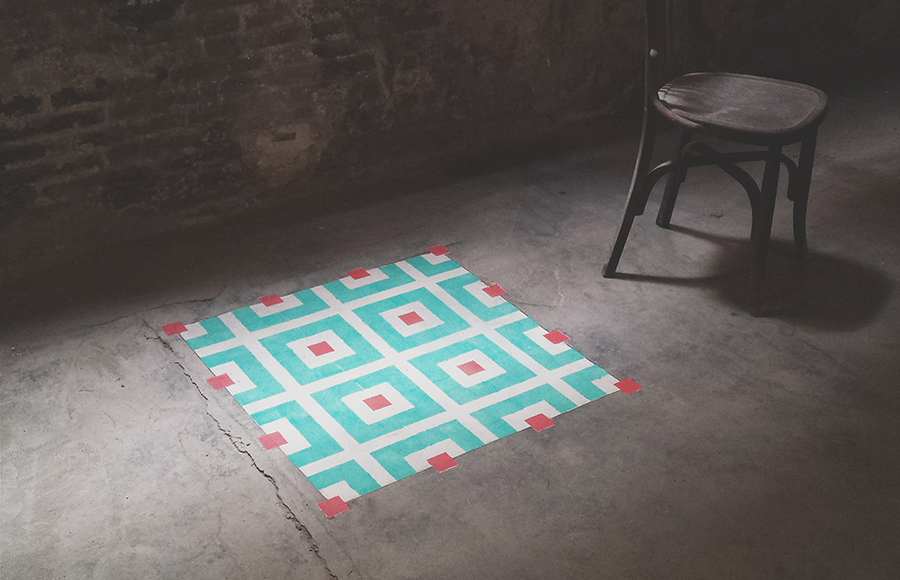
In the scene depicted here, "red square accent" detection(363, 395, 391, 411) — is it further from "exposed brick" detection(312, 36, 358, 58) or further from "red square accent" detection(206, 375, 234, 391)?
"exposed brick" detection(312, 36, 358, 58)

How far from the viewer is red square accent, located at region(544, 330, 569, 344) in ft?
9.49

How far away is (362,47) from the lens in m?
3.66

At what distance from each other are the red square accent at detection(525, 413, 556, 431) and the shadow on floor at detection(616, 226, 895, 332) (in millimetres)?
847

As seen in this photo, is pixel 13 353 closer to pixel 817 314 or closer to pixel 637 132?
pixel 817 314

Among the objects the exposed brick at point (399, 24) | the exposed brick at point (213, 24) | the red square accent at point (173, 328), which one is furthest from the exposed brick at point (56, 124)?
the exposed brick at point (399, 24)

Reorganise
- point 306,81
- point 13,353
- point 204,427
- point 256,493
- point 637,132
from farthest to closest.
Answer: point 637,132
point 306,81
point 13,353
point 204,427
point 256,493

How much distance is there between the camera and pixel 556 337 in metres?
2.91

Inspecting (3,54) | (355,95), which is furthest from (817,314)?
(3,54)

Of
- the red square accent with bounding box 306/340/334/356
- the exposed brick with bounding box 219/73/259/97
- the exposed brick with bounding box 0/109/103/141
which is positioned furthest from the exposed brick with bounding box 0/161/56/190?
the red square accent with bounding box 306/340/334/356

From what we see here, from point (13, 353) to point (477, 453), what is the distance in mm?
1514

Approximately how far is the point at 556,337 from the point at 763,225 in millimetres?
753

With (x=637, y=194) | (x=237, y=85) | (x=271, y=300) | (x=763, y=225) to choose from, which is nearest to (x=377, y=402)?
(x=271, y=300)

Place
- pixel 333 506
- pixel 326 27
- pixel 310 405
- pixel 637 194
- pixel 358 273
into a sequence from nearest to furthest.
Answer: pixel 333 506 → pixel 310 405 → pixel 637 194 → pixel 358 273 → pixel 326 27

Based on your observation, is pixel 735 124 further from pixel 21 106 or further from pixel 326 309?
pixel 21 106
